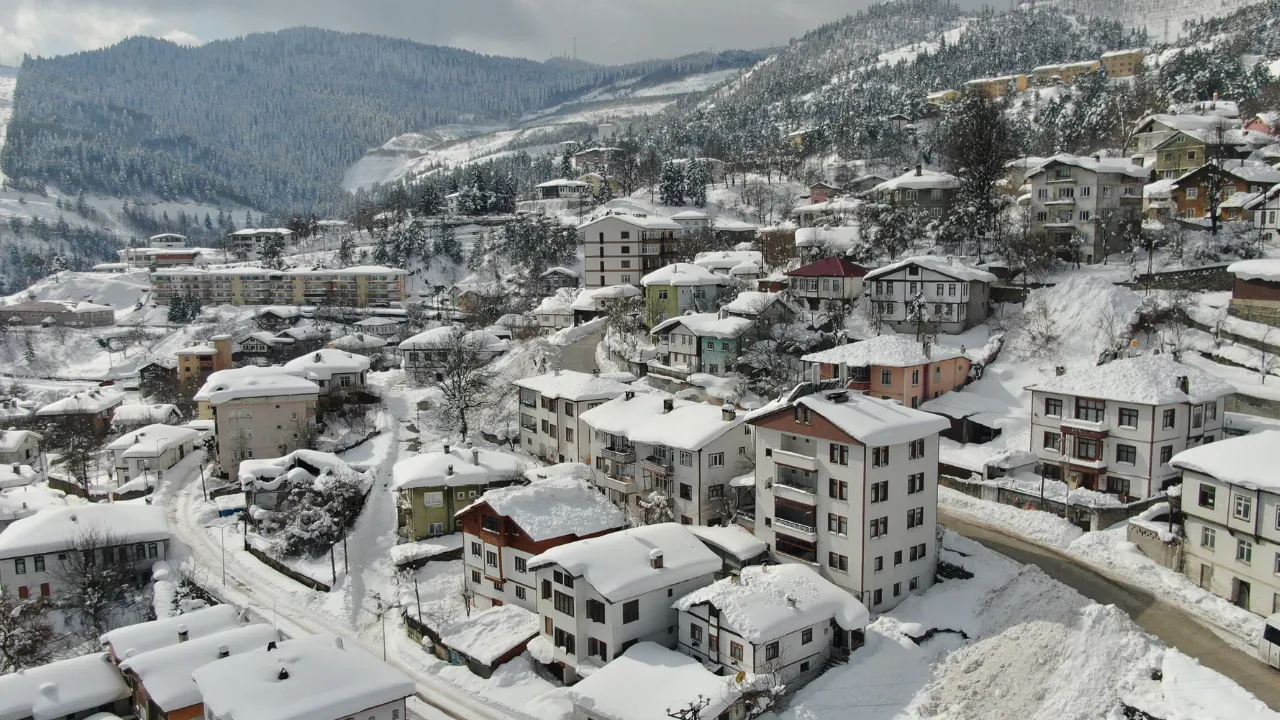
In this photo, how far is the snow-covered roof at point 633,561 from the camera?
2464 cm

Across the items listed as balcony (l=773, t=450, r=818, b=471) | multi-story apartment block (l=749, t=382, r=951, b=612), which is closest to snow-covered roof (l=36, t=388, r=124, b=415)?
multi-story apartment block (l=749, t=382, r=951, b=612)

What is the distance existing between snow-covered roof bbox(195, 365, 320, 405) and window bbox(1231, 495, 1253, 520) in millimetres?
43360

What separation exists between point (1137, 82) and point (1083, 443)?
7163 cm

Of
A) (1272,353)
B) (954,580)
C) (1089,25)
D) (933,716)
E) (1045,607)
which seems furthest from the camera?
(1089,25)

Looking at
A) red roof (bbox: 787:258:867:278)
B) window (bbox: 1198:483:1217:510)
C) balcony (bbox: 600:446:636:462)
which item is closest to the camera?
window (bbox: 1198:483:1217:510)

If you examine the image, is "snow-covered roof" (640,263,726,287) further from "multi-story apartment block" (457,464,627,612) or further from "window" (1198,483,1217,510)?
"window" (1198,483,1217,510)

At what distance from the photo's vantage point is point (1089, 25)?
498 ft

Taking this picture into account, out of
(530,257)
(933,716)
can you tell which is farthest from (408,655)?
(530,257)

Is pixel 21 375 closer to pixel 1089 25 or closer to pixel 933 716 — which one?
pixel 933 716

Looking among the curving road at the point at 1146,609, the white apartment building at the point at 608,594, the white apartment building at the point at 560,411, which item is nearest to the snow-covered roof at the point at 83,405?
the white apartment building at the point at 560,411

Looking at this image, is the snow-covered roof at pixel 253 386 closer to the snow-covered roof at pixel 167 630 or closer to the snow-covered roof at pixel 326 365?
the snow-covered roof at pixel 326 365

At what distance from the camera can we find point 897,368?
36.2 metres

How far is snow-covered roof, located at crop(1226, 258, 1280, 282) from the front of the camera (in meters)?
35.7

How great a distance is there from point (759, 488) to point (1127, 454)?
12.4 meters
